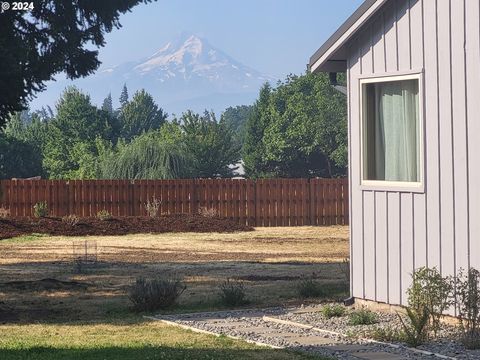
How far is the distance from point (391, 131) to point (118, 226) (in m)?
23.8

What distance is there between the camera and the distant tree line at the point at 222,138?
241 ft

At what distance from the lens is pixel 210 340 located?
11.3m

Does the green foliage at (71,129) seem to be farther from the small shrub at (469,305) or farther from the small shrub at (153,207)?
the small shrub at (469,305)

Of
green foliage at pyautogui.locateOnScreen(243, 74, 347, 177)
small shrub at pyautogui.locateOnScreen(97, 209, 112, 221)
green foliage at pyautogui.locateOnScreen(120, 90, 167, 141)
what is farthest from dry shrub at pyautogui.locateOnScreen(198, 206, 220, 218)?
green foliage at pyautogui.locateOnScreen(120, 90, 167, 141)

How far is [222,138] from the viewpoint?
76062 millimetres

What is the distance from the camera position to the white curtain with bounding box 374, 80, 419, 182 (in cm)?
1259

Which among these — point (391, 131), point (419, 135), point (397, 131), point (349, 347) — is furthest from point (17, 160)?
point (349, 347)

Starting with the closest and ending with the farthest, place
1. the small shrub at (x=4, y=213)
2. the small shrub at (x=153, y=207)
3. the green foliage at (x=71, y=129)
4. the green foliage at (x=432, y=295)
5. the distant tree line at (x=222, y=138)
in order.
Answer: the green foliage at (x=432, y=295), the small shrub at (x=4, y=213), the small shrub at (x=153, y=207), the distant tree line at (x=222, y=138), the green foliage at (x=71, y=129)

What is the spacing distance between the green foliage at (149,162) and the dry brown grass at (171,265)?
14.0 meters

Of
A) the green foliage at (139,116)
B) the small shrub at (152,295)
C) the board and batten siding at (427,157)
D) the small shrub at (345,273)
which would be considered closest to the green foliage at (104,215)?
the small shrub at (345,273)

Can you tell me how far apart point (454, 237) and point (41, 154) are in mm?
78002

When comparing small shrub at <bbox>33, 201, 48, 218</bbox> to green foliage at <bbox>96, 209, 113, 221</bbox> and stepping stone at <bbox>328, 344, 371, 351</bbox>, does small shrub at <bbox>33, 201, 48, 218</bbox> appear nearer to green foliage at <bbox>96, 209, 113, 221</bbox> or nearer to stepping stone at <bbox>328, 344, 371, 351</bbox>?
green foliage at <bbox>96, 209, 113, 221</bbox>

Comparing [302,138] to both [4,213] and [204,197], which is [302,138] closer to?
[204,197]

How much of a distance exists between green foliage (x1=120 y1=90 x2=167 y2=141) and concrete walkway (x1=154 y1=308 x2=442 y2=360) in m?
96.6
